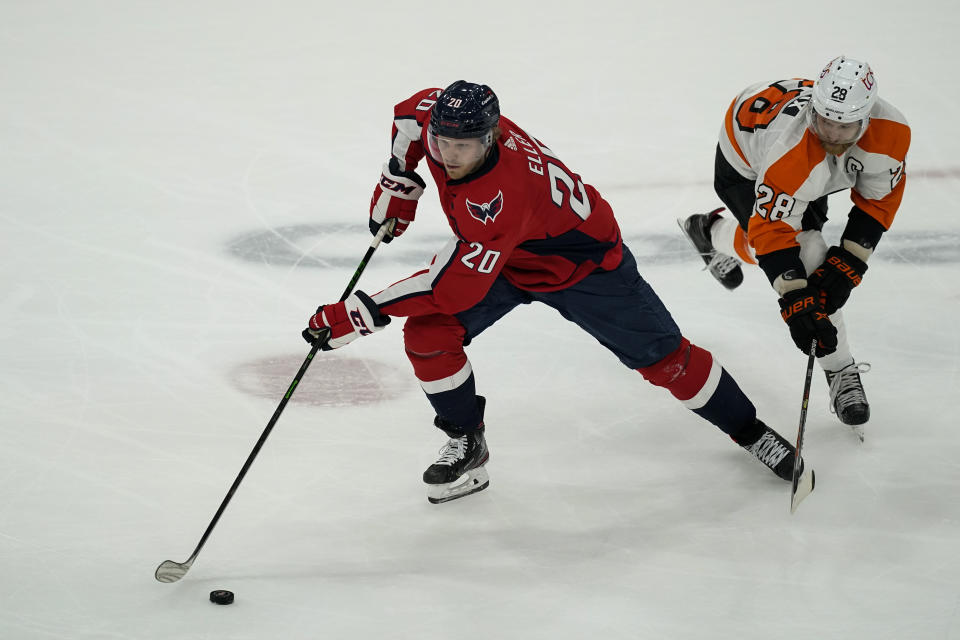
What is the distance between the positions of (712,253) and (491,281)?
1639 mm

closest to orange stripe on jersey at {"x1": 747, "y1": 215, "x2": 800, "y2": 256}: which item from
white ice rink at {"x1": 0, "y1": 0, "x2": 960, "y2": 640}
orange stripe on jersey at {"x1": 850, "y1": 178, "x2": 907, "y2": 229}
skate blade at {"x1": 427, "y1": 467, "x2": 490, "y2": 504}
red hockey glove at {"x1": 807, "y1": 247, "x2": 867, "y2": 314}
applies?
red hockey glove at {"x1": 807, "y1": 247, "x2": 867, "y2": 314}

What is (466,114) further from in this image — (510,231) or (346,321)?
(346,321)

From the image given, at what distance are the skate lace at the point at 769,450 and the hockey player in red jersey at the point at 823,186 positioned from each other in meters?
0.28

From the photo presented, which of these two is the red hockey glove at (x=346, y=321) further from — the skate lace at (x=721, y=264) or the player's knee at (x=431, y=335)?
the skate lace at (x=721, y=264)

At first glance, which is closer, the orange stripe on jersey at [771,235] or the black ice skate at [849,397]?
the orange stripe on jersey at [771,235]

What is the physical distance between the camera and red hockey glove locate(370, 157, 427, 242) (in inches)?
122

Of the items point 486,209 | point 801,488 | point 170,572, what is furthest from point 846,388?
point 170,572

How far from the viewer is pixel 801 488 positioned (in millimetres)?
2773

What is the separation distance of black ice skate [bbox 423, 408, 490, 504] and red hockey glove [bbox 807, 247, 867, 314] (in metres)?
1.04

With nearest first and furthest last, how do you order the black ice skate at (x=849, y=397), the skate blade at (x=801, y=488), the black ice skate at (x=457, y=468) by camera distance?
1. the skate blade at (x=801, y=488)
2. the black ice skate at (x=457, y=468)
3. the black ice skate at (x=849, y=397)

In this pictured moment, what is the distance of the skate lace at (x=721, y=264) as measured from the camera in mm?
3848

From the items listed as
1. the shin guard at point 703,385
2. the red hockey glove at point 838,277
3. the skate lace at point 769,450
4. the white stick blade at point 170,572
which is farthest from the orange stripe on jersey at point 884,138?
the white stick blade at point 170,572

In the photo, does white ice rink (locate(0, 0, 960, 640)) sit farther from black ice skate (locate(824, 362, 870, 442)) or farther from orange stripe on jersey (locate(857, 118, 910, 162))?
orange stripe on jersey (locate(857, 118, 910, 162))

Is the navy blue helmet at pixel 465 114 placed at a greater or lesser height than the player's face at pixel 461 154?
greater
